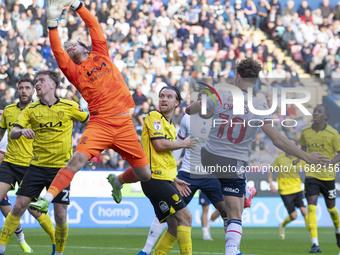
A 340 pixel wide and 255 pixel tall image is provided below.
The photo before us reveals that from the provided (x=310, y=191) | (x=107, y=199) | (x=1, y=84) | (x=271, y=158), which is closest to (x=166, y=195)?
(x=310, y=191)

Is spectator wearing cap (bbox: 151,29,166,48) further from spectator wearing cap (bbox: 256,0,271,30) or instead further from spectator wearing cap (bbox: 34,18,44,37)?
spectator wearing cap (bbox: 256,0,271,30)

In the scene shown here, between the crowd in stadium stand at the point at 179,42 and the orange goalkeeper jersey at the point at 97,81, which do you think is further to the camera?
the crowd in stadium stand at the point at 179,42

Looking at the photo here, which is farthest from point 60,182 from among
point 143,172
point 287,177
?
point 287,177

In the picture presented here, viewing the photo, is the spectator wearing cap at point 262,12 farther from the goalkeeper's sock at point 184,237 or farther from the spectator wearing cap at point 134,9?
the goalkeeper's sock at point 184,237

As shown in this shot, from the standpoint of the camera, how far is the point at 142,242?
535 inches

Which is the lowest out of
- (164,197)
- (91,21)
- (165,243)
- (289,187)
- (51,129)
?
(289,187)

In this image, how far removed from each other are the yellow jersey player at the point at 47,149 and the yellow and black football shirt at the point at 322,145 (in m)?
5.02

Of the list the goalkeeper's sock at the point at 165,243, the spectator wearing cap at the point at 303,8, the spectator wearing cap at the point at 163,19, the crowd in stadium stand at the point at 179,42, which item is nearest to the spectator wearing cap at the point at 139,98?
the crowd in stadium stand at the point at 179,42

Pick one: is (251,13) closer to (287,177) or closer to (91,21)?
(287,177)

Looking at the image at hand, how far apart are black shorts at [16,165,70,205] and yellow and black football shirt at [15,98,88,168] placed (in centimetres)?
8

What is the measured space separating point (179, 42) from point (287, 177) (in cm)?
1029

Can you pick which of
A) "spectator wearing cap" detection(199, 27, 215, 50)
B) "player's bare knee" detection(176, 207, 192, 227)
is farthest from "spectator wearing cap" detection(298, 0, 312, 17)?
"player's bare knee" detection(176, 207, 192, 227)

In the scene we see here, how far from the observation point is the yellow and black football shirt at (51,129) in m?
8.87

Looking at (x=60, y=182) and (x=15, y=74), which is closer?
(x=60, y=182)
